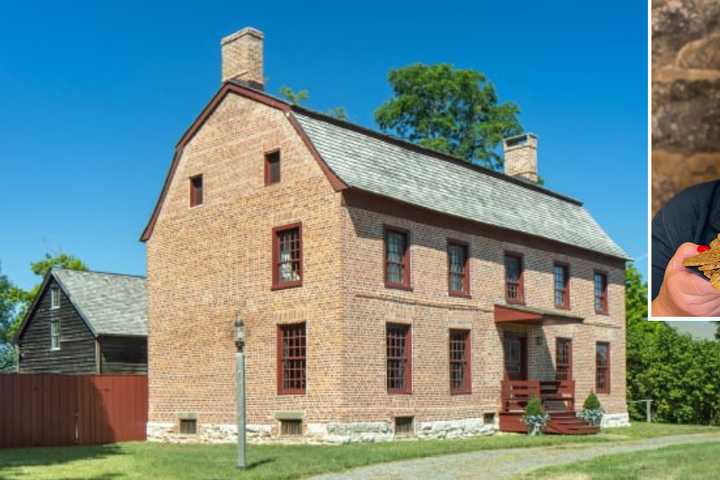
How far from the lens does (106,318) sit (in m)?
34.2

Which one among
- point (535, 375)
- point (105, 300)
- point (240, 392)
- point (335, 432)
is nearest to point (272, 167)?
point (335, 432)

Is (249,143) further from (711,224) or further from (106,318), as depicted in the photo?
(711,224)

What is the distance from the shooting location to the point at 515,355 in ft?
89.4

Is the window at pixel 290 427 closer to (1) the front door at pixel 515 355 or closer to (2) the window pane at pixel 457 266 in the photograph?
(2) the window pane at pixel 457 266

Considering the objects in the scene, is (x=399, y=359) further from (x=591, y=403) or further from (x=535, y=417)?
(x=591, y=403)

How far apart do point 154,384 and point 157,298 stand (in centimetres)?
242

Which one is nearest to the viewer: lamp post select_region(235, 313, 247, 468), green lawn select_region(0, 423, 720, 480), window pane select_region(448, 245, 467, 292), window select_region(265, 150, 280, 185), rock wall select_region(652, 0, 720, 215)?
rock wall select_region(652, 0, 720, 215)

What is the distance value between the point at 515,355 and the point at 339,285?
25.9 feet

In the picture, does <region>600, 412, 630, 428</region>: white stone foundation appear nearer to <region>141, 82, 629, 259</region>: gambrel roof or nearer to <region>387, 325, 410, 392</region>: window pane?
<region>141, 82, 629, 259</region>: gambrel roof

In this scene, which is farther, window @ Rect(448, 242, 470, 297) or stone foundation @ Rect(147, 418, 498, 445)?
window @ Rect(448, 242, 470, 297)

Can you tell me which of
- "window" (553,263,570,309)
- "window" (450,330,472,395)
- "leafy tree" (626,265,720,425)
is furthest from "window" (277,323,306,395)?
"leafy tree" (626,265,720,425)

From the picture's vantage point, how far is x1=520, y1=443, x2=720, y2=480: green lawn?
46.6 ft

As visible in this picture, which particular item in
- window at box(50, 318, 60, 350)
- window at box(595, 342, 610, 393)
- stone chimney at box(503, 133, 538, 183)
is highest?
stone chimney at box(503, 133, 538, 183)

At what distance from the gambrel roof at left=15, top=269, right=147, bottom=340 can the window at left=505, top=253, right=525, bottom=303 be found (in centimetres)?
1400
